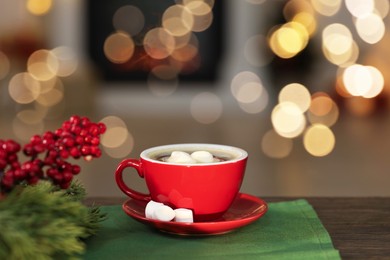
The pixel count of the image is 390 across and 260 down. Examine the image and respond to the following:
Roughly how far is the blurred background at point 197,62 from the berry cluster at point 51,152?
2679 mm

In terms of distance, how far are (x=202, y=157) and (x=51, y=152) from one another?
0.17 metres

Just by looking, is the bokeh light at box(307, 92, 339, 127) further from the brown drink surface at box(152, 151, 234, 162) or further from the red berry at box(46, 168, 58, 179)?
the red berry at box(46, 168, 58, 179)

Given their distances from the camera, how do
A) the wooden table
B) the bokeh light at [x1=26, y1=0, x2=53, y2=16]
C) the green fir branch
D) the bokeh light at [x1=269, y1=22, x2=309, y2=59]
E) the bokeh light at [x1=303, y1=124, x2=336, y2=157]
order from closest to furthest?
1. the green fir branch
2. the wooden table
3. the bokeh light at [x1=303, y1=124, x2=336, y2=157]
4. the bokeh light at [x1=269, y1=22, x2=309, y2=59]
5. the bokeh light at [x1=26, y1=0, x2=53, y2=16]

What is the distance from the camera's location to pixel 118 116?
133 inches

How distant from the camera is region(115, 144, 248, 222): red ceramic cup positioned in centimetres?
59

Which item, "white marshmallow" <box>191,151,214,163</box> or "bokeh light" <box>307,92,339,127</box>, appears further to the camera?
"bokeh light" <box>307,92,339,127</box>

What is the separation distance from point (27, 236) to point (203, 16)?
9.93 feet

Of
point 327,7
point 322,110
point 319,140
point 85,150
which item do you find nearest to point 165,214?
point 85,150

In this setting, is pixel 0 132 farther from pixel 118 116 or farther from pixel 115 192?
pixel 115 192

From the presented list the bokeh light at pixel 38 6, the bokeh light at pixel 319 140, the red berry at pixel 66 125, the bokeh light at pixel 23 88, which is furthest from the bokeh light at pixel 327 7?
the red berry at pixel 66 125

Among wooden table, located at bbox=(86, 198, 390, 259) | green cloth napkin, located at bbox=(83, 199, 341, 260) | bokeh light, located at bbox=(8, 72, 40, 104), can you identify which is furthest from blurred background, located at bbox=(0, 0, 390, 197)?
green cloth napkin, located at bbox=(83, 199, 341, 260)

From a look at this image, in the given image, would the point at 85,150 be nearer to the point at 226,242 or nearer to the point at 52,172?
the point at 52,172

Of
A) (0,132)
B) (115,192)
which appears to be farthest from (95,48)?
(115,192)

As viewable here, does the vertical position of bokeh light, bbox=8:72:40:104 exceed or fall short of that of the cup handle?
it falls short
